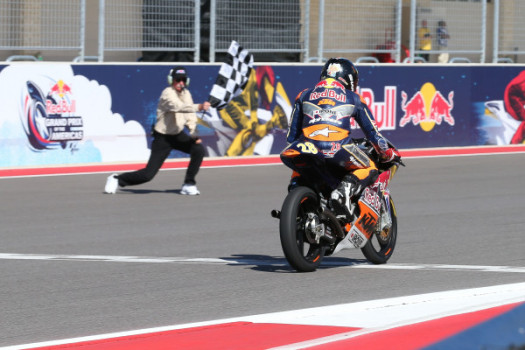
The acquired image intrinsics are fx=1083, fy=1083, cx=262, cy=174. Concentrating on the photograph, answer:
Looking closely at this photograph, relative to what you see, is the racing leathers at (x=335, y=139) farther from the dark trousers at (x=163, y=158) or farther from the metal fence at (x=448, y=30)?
the metal fence at (x=448, y=30)

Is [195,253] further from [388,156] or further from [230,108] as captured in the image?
[230,108]

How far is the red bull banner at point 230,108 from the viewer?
16391 mm

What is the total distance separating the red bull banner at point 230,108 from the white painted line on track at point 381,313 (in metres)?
10.6

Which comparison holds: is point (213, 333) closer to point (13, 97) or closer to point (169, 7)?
point (13, 97)

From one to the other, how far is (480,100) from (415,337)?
55.6 feet

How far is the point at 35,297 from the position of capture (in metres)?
6.95

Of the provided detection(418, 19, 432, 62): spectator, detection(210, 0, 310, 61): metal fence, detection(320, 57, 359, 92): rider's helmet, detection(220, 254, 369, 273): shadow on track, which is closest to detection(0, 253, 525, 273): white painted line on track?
detection(220, 254, 369, 273): shadow on track

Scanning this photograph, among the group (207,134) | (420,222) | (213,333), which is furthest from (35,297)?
(207,134)

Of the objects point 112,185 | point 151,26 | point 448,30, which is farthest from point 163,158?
point 448,30

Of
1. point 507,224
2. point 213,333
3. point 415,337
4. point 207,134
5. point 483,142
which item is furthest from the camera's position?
point 483,142

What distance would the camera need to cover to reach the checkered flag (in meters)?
17.1

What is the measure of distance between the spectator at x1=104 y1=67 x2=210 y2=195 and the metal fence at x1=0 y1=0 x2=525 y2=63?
13.0 ft

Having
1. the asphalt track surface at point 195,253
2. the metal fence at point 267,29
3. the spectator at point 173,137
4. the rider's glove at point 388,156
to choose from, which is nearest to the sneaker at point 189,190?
the spectator at point 173,137

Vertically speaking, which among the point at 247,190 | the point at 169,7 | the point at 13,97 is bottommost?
the point at 247,190
